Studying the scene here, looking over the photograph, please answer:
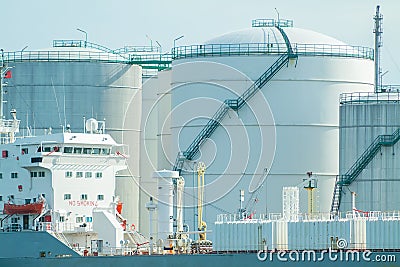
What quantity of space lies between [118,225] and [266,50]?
44.1ft

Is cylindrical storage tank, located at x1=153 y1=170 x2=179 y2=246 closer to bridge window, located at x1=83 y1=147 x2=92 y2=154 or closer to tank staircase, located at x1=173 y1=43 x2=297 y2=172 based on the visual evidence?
bridge window, located at x1=83 y1=147 x2=92 y2=154

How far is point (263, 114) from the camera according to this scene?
214 ft

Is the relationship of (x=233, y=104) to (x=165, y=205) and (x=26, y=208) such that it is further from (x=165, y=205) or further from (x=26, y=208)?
(x=26, y=208)

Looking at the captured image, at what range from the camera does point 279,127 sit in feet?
213

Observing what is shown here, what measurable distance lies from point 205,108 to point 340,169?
7639 mm

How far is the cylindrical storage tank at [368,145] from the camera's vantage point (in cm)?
6066

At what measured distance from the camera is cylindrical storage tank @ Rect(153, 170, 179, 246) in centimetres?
5609

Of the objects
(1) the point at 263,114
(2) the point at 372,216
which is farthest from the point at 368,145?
(2) the point at 372,216

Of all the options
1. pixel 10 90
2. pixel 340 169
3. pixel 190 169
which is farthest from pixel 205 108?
pixel 10 90

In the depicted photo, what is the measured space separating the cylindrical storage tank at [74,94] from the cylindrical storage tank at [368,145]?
47.3 feet

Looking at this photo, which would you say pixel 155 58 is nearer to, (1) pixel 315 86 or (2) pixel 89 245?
(1) pixel 315 86

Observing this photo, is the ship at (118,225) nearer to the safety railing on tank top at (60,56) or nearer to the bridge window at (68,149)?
the bridge window at (68,149)

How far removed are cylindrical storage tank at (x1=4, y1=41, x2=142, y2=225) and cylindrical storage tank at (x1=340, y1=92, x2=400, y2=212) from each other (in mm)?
14425

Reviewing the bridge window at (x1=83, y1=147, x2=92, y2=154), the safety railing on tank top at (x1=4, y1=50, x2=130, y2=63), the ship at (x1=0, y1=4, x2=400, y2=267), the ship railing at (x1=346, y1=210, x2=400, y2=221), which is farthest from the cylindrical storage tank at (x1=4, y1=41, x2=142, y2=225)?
the ship railing at (x1=346, y1=210, x2=400, y2=221)
